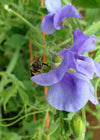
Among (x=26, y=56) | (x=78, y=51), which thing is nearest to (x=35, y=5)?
(x=26, y=56)

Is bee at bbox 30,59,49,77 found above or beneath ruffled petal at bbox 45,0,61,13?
beneath

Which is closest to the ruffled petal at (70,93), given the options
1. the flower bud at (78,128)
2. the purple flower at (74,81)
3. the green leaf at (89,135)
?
the purple flower at (74,81)

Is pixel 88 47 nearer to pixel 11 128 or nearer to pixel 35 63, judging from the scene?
pixel 35 63

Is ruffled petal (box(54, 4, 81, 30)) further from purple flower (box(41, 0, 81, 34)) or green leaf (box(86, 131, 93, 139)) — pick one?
green leaf (box(86, 131, 93, 139))

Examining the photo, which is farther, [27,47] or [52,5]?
[27,47]

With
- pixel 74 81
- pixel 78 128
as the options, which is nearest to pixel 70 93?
pixel 74 81

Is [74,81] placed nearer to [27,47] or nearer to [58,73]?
[58,73]

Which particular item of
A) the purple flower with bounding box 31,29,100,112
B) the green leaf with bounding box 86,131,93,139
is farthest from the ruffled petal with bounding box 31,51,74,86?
the green leaf with bounding box 86,131,93,139
